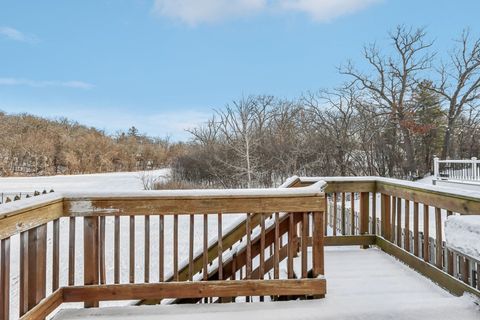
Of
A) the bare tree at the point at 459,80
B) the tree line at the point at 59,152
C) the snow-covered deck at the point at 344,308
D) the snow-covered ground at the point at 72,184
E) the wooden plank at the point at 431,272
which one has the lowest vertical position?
the snow-covered ground at the point at 72,184

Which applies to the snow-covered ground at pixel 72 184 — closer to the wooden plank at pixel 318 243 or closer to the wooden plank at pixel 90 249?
the wooden plank at pixel 90 249

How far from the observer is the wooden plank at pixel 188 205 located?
2443mm

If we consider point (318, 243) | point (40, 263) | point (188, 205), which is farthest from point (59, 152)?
point (318, 243)

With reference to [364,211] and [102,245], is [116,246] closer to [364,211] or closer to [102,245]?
[102,245]

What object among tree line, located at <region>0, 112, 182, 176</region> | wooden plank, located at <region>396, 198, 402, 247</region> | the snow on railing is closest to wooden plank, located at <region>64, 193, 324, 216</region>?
wooden plank, located at <region>396, 198, 402, 247</region>

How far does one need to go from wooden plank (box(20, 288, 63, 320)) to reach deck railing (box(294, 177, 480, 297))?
2.49 meters

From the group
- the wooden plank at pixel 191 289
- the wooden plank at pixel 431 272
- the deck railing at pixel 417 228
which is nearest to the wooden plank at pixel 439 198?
the deck railing at pixel 417 228

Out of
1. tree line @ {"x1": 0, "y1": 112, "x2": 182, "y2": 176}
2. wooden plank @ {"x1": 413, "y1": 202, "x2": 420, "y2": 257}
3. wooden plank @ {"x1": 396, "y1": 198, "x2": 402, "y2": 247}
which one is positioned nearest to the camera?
wooden plank @ {"x1": 413, "y1": 202, "x2": 420, "y2": 257}

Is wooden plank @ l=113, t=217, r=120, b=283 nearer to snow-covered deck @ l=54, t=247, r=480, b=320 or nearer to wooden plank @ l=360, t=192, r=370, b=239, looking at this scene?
snow-covered deck @ l=54, t=247, r=480, b=320

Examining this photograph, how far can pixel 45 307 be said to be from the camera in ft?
7.18

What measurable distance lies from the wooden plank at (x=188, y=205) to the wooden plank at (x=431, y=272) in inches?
48.5

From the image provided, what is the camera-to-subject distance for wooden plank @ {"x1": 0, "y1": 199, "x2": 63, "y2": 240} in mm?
1804


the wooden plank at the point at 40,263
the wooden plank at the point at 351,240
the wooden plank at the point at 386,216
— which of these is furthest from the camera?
the wooden plank at the point at 351,240

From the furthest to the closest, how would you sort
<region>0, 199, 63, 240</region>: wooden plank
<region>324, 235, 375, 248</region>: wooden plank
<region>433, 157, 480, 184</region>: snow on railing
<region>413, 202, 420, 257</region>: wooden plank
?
1. <region>433, 157, 480, 184</region>: snow on railing
2. <region>324, 235, 375, 248</region>: wooden plank
3. <region>413, 202, 420, 257</region>: wooden plank
4. <region>0, 199, 63, 240</region>: wooden plank
